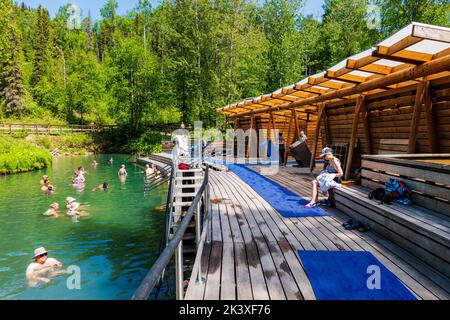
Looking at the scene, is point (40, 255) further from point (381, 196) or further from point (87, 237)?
point (381, 196)

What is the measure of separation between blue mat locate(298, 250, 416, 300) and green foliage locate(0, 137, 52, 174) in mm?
26785

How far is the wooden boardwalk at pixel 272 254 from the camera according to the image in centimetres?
332

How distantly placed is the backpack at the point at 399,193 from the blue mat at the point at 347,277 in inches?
56.9

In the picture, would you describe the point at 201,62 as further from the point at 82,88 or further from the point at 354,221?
the point at 354,221

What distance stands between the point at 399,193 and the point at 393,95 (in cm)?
433

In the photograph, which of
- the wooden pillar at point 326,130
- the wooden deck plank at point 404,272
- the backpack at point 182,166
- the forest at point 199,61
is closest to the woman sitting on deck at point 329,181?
the wooden deck plank at point 404,272

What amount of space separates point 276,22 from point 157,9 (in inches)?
1356

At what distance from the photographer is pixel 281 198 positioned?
319 inches

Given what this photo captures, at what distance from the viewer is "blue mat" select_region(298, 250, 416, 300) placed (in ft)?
10.6

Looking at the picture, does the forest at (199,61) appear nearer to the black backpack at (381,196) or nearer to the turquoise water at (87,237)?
the turquoise water at (87,237)

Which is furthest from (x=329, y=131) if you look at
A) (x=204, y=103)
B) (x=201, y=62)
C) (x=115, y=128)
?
(x=115, y=128)

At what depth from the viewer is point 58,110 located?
2051 inches

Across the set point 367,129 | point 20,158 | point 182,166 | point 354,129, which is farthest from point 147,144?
point 367,129

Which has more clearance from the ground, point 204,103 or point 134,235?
point 204,103
